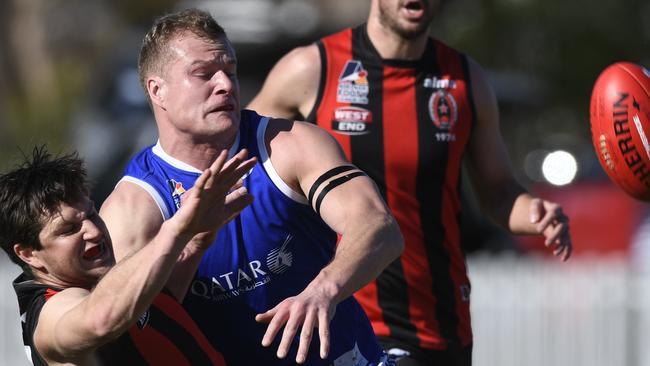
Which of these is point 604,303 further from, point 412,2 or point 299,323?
point 299,323

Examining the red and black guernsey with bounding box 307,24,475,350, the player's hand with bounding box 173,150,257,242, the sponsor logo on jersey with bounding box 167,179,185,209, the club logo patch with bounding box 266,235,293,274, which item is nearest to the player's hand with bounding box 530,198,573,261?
the red and black guernsey with bounding box 307,24,475,350

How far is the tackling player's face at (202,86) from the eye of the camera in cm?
426

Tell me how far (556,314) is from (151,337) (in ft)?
17.6

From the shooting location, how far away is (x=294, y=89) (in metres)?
5.62

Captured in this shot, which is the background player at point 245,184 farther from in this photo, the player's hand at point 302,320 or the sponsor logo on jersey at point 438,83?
the sponsor logo on jersey at point 438,83

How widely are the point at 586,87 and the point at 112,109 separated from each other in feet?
18.1

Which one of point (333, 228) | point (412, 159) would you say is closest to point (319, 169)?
point (333, 228)

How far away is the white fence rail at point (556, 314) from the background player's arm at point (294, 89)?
144 inches

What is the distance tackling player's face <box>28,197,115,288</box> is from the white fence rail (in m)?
5.31

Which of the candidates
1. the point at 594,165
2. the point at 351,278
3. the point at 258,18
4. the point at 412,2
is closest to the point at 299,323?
the point at 351,278

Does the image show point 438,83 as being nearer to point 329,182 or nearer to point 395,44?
point 395,44

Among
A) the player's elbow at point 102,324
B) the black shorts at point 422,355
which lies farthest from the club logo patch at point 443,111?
the player's elbow at point 102,324

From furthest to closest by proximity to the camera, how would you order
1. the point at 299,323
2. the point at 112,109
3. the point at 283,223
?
the point at 112,109 < the point at 283,223 < the point at 299,323

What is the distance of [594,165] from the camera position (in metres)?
12.0
